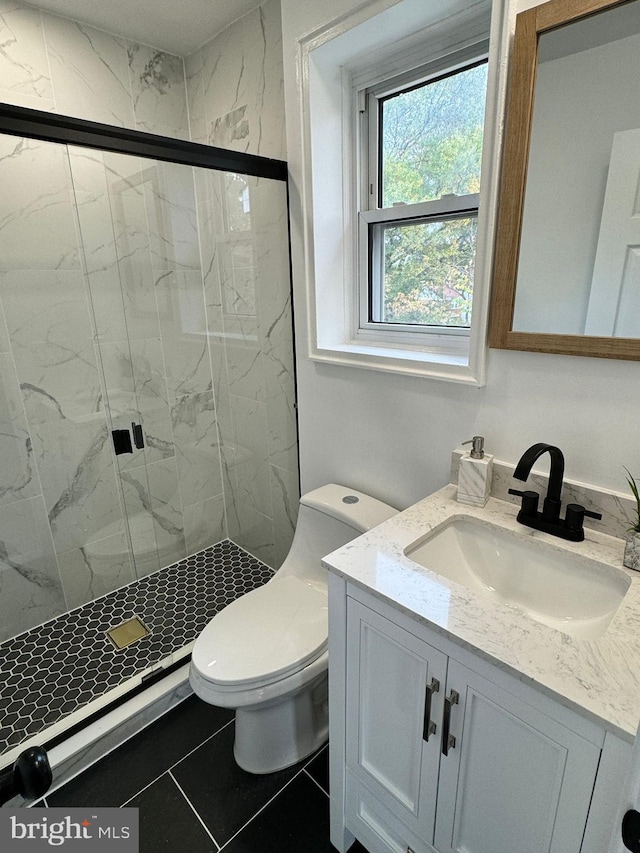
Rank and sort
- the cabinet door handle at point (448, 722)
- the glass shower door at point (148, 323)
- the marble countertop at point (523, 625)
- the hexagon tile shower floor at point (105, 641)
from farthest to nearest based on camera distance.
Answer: the glass shower door at point (148, 323)
the hexagon tile shower floor at point (105, 641)
the cabinet door handle at point (448, 722)
the marble countertop at point (523, 625)

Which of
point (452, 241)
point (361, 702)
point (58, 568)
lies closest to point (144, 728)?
point (58, 568)

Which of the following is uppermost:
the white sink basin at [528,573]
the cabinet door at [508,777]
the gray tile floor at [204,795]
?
the white sink basin at [528,573]

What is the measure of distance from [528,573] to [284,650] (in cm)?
68

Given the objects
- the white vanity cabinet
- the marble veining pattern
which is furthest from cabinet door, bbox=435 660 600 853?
the marble veining pattern

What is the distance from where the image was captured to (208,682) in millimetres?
1215

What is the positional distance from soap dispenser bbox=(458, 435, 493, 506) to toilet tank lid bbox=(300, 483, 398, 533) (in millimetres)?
333

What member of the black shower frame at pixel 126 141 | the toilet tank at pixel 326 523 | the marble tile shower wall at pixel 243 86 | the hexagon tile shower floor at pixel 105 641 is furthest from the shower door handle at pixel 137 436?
the marble tile shower wall at pixel 243 86

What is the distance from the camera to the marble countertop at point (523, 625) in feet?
2.17

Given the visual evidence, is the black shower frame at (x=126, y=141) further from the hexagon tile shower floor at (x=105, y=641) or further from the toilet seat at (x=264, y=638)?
the hexagon tile shower floor at (x=105, y=641)

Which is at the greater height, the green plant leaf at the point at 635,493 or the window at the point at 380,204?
the window at the point at 380,204

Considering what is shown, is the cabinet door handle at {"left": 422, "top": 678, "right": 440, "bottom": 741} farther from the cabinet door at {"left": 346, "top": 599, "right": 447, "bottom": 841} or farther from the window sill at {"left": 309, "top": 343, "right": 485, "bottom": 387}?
the window sill at {"left": 309, "top": 343, "right": 485, "bottom": 387}

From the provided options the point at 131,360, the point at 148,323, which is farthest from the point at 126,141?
the point at 131,360

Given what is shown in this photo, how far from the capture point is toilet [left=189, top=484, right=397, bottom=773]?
1.22 meters

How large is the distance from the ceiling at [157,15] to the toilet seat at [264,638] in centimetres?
208
